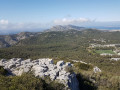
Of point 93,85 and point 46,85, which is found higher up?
point 46,85

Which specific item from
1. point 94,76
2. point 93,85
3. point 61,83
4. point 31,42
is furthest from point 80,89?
point 31,42

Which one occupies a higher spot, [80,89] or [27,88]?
[27,88]

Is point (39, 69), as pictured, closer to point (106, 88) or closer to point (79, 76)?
point (79, 76)

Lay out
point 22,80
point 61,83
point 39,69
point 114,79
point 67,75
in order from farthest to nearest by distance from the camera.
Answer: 1. point 114,79
2. point 39,69
3. point 67,75
4. point 61,83
5. point 22,80

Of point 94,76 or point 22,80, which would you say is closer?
point 22,80

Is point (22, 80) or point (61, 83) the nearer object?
point (22, 80)

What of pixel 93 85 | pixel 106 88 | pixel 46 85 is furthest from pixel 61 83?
pixel 106 88

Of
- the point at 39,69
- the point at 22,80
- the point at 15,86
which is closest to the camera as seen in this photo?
the point at 15,86

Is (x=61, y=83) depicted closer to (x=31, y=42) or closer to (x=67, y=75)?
(x=67, y=75)

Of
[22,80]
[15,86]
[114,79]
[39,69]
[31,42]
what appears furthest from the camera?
[31,42]
